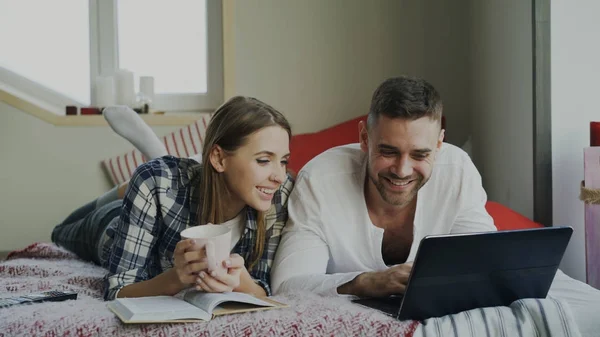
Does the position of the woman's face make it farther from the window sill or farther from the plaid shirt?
the window sill

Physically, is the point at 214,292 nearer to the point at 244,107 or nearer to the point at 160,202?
the point at 160,202

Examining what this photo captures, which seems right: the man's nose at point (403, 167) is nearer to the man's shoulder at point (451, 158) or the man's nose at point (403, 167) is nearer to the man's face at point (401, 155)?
the man's face at point (401, 155)

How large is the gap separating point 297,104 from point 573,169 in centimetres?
136

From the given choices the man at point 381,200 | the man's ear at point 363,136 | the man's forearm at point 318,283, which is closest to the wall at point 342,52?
the man at point 381,200

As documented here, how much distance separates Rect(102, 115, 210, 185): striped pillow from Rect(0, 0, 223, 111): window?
0.85 ft

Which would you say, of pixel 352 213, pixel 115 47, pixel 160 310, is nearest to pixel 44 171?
pixel 115 47

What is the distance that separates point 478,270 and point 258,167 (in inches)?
22.6

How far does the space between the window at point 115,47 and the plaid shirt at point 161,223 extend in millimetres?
1612

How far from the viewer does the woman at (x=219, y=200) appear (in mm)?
1612

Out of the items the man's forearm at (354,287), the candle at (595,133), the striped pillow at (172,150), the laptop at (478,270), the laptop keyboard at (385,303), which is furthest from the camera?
the striped pillow at (172,150)

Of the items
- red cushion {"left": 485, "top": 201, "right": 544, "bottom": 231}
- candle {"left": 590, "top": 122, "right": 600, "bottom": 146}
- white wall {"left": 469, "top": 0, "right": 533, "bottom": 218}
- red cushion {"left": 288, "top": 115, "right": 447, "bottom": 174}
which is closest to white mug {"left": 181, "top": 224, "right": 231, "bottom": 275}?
red cushion {"left": 485, "top": 201, "right": 544, "bottom": 231}

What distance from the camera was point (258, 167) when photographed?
162 cm

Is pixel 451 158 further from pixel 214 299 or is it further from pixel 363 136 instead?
pixel 214 299

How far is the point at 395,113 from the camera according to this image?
5.22 feet
